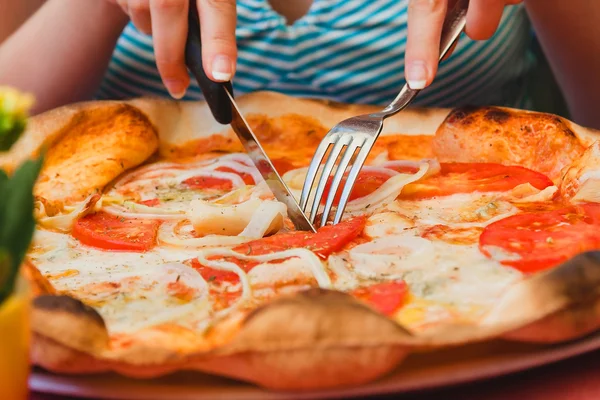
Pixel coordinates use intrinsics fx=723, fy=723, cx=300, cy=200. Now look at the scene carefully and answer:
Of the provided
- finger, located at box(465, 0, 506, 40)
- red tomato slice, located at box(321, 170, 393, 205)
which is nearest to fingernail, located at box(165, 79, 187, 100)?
red tomato slice, located at box(321, 170, 393, 205)

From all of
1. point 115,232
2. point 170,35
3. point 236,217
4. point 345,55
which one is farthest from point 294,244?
point 345,55

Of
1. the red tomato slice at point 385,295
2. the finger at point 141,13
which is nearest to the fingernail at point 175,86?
the finger at point 141,13

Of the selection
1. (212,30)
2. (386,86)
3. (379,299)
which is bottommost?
(386,86)

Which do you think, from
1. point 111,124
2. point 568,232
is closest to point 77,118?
point 111,124

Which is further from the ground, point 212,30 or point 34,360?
point 212,30

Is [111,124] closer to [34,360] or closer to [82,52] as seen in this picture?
[82,52]
